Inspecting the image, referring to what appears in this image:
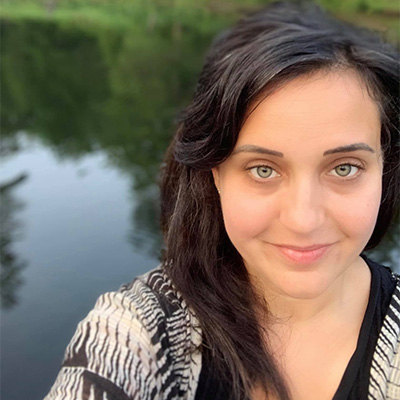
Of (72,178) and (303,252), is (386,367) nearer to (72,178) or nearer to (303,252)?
(303,252)

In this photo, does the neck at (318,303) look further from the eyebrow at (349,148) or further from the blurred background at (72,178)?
the blurred background at (72,178)

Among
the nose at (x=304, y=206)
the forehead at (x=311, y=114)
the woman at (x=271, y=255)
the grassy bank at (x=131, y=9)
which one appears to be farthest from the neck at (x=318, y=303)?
the grassy bank at (x=131, y=9)

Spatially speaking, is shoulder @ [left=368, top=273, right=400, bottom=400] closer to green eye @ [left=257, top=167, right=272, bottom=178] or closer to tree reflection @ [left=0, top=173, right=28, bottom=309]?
green eye @ [left=257, top=167, right=272, bottom=178]

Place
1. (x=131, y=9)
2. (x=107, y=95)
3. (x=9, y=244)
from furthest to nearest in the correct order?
(x=131, y=9)
(x=107, y=95)
(x=9, y=244)

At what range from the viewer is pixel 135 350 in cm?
78

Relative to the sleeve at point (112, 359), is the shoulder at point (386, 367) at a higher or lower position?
higher

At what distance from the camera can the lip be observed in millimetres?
788

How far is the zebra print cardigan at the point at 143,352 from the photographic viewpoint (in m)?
0.75

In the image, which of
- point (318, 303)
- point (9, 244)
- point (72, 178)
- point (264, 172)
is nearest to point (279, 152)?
point (264, 172)

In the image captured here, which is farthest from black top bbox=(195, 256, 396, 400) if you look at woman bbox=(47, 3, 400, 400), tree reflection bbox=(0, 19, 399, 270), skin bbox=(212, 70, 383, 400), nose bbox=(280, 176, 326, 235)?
tree reflection bbox=(0, 19, 399, 270)

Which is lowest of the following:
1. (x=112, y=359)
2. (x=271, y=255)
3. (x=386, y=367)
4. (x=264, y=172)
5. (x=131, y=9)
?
(x=112, y=359)

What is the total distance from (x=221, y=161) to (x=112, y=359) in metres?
0.38

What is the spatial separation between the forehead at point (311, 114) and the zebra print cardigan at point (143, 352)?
0.34 metres

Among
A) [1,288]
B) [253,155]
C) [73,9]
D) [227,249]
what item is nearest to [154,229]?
[1,288]
